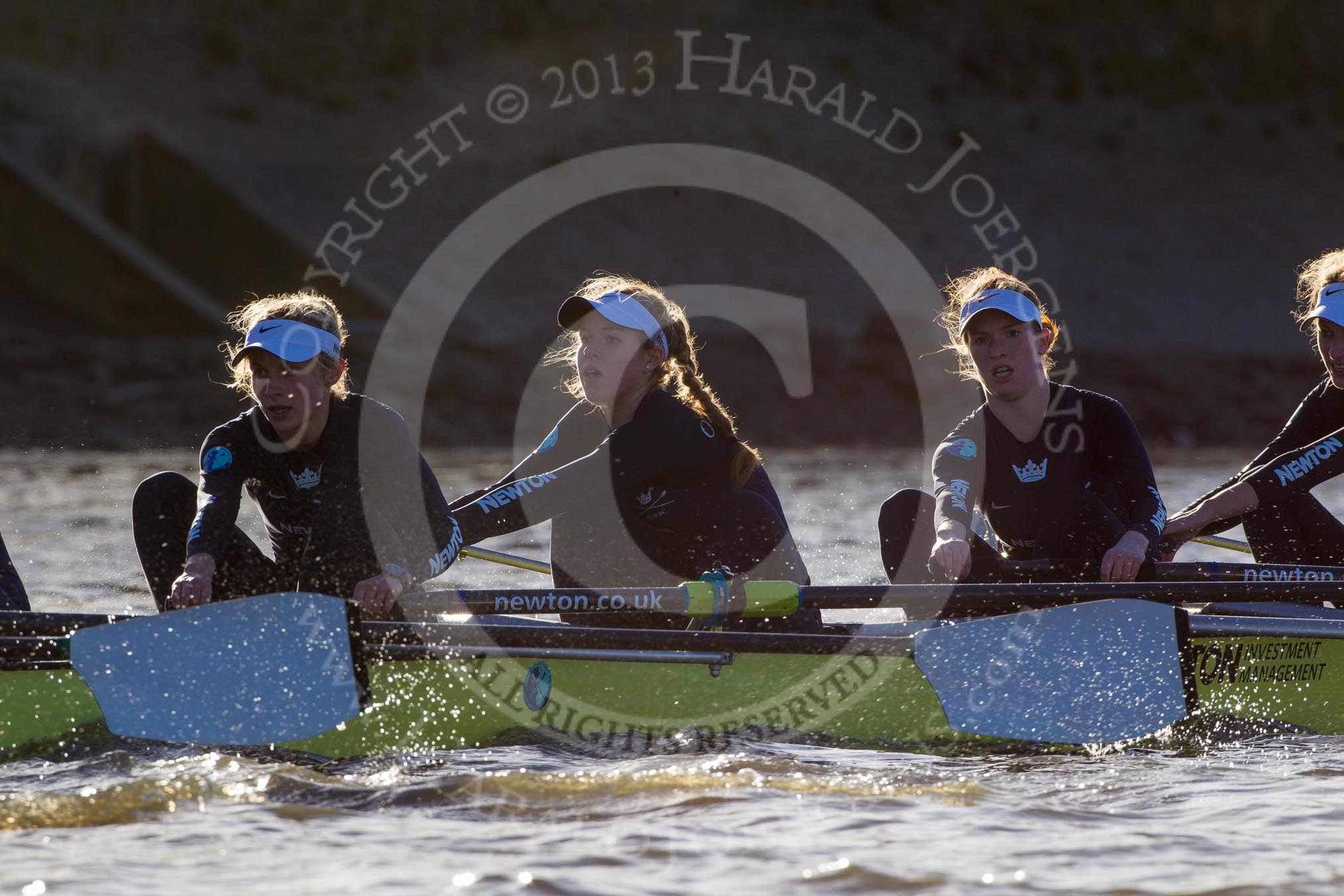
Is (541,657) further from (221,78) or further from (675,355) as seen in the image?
(221,78)

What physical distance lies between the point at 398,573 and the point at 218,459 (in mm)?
720

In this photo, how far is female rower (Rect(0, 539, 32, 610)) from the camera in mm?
4766

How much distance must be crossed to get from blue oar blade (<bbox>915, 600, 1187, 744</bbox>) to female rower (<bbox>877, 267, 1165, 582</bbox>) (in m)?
0.45

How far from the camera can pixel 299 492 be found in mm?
4691

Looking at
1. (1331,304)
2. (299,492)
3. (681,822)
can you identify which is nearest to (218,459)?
(299,492)

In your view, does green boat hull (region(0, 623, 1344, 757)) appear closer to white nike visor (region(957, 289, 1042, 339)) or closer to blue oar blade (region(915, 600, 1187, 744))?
blue oar blade (region(915, 600, 1187, 744))

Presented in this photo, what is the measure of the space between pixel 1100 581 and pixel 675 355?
5.06 feet

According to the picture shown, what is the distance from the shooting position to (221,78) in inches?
960

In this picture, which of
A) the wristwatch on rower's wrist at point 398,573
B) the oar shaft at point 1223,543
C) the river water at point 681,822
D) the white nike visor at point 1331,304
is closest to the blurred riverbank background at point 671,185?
the oar shaft at point 1223,543

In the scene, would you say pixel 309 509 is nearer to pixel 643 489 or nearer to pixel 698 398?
pixel 643 489

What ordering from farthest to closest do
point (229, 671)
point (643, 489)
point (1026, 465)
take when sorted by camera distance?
point (1026, 465)
point (643, 489)
point (229, 671)

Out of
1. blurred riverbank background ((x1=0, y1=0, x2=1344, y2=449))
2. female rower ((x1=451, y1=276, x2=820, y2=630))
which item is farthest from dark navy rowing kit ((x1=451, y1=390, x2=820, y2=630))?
blurred riverbank background ((x1=0, y1=0, x2=1344, y2=449))

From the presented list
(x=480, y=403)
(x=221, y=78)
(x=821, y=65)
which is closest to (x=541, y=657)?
(x=480, y=403)

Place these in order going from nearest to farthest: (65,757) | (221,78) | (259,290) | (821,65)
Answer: (65,757), (259,290), (221,78), (821,65)
